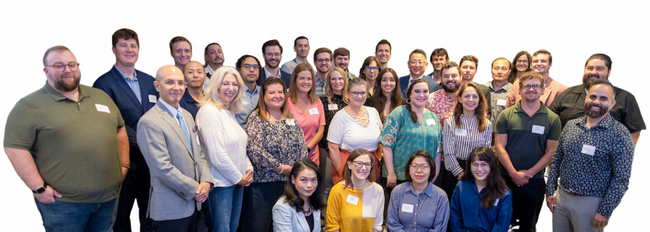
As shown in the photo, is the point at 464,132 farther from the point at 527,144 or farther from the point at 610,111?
the point at 610,111

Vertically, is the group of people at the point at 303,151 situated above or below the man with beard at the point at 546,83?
below

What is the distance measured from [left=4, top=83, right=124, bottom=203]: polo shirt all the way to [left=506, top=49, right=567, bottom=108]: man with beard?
174 inches

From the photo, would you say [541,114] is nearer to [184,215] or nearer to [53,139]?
[184,215]

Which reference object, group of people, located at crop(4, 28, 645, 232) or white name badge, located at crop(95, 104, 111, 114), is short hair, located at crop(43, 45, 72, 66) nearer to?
group of people, located at crop(4, 28, 645, 232)

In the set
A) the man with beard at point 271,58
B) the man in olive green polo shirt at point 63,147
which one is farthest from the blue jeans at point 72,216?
the man with beard at point 271,58

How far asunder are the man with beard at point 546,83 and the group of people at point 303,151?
0.08 feet

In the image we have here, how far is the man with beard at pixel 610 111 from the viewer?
4.18m

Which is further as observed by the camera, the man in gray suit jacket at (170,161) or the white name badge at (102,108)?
the white name badge at (102,108)

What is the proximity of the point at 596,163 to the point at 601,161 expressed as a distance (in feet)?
0.14

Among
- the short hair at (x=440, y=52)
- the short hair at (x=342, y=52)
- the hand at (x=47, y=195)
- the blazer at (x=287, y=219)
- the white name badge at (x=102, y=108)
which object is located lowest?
the blazer at (x=287, y=219)

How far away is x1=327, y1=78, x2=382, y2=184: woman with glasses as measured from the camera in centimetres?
416

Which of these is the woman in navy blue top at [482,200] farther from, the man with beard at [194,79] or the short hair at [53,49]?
the short hair at [53,49]

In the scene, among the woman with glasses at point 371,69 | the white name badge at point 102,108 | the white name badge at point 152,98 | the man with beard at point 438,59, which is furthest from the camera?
the man with beard at point 438,59

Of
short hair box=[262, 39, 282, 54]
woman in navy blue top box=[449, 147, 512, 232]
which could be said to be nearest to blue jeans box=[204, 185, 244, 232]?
woman in navy blue top box=[449, 147, 512, 232]
